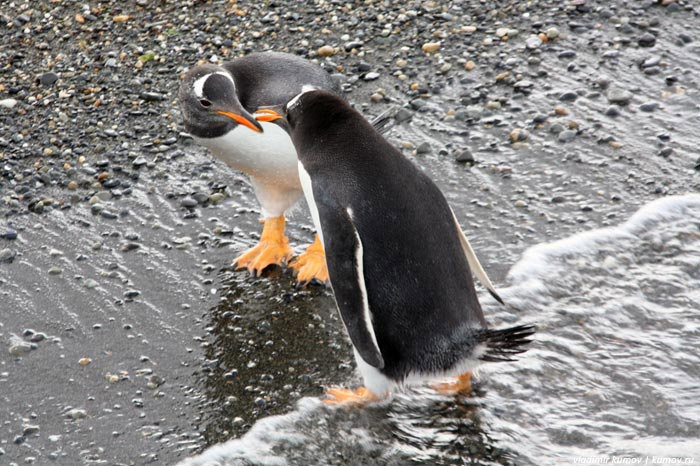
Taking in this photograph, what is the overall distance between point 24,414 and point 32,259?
1322 mm

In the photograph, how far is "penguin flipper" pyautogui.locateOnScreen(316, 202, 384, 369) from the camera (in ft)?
12.3

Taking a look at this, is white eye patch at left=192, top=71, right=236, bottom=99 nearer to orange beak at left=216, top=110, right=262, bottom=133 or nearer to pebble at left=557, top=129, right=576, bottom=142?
orange beak at left=216, top=110, right=262, bottom=133

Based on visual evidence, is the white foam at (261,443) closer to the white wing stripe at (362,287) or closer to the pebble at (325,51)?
the white wing stripe at (362,287)

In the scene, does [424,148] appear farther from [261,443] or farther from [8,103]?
[8,103]

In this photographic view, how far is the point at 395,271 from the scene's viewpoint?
380 cm

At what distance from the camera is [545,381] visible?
421cm

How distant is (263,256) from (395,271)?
1.40m

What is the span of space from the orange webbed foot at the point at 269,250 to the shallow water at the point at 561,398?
1127 mm

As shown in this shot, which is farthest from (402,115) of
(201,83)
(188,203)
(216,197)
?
(201,83)

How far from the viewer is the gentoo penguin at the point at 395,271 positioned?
3.78m

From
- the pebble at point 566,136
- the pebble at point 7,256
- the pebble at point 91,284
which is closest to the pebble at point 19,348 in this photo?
the pebble at point 91,284

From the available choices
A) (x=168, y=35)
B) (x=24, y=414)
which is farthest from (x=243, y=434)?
(x=168, y=35)

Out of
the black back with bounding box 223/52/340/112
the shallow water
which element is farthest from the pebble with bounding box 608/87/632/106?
the black back with bounding box 223/52/340/112

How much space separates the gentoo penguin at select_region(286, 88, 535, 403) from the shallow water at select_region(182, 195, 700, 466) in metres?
0.24
